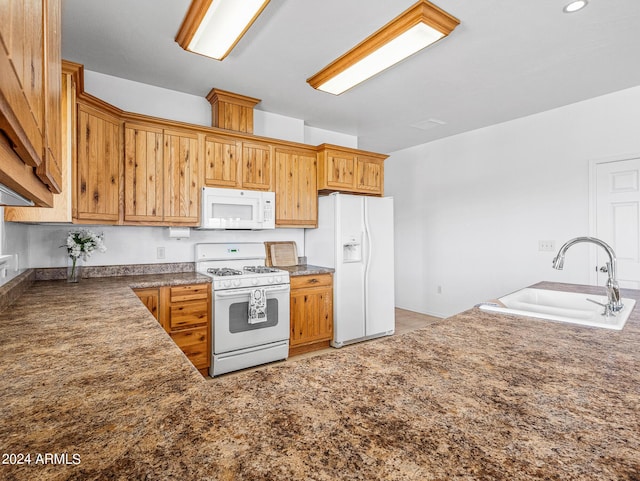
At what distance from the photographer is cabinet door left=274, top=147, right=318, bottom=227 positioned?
3.54 meters

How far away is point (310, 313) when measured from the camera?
11.3 ft

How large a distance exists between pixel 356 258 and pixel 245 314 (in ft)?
4.75

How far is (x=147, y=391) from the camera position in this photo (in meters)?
0.74

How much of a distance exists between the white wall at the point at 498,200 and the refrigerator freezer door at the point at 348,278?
1.63m

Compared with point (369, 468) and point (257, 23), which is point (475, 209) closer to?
point (257, 23)

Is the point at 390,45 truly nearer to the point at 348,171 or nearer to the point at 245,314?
the point at 348,171

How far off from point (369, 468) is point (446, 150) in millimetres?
4874

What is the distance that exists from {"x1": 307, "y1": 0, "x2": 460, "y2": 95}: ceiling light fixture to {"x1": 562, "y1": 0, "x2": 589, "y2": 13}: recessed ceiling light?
63 centimetres

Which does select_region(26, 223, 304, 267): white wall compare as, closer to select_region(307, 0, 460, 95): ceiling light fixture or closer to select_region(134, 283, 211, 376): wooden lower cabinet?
select_region(134, 283, 211, 376): wooden lower cabinet

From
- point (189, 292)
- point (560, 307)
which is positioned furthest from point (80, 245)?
point (560, 307)

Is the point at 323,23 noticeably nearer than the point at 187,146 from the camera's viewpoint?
Yes

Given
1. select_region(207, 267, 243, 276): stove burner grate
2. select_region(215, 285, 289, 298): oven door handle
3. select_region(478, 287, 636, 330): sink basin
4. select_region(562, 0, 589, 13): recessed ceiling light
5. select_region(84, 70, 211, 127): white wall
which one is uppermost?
select_region(562, 0, 589, 13): recessed ceiling light

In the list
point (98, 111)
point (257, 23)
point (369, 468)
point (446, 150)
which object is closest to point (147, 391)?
point (369, 468)

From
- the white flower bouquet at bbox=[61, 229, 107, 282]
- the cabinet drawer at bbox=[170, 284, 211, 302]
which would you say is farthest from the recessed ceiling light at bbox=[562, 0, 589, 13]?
the white flower bouquet at bbox=[61, 229, 107, 282]
